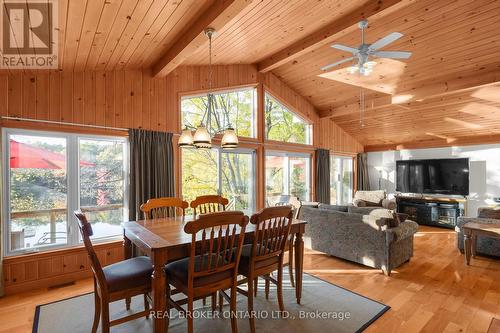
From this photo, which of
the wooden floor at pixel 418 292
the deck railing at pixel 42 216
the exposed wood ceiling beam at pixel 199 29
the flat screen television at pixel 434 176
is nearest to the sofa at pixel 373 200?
the flat screen television at pixel 434 176

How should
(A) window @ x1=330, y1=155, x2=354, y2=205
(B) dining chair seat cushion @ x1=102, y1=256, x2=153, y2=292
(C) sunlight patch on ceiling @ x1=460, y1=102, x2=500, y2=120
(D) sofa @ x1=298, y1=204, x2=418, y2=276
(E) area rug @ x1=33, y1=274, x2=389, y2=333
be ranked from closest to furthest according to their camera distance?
(B) dining chair seat cushion @ x1=102, y1=256, x2=153, y2=292 < (E) area rug @ x1=33, y1=274, x2=389, y2=333 < (D) sofa @ x1=298, y1=204, x2=418, y2=276 < (C) sunlight patch on ceiling @ x1=460, y1=102, x2=500, y2=120 < (A) window @ x1=330, y1=155, x2=354, y2=205

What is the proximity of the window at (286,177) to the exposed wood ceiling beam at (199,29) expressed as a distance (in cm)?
300

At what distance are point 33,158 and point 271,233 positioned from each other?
3.14 meters

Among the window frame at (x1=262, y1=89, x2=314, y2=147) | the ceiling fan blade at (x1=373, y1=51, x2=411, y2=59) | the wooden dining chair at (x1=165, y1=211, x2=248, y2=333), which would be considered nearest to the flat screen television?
the window frame at (x1=262, y1=89, x2=314, y2=147)

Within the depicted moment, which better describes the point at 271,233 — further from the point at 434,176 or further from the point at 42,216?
the point at 434,176

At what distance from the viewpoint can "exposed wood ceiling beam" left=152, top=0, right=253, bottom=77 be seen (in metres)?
2.56

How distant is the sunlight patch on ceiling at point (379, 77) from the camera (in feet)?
15.8

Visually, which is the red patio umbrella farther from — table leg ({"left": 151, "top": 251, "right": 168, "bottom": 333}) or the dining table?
table leg ({"left": 151, "top": 251, "right": 168, "bottom": 333})

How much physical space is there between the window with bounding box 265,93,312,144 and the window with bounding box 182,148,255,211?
928mm

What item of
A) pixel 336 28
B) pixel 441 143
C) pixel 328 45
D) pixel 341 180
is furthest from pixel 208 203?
pixel 441 143

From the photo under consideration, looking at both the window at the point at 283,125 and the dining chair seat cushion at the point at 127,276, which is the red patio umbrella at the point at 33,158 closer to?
the dining chair seat cushion at the point at 127,276

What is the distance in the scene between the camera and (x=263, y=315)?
103 inches

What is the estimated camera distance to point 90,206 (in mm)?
3703

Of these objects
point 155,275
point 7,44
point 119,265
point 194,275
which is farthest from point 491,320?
point 7,44
